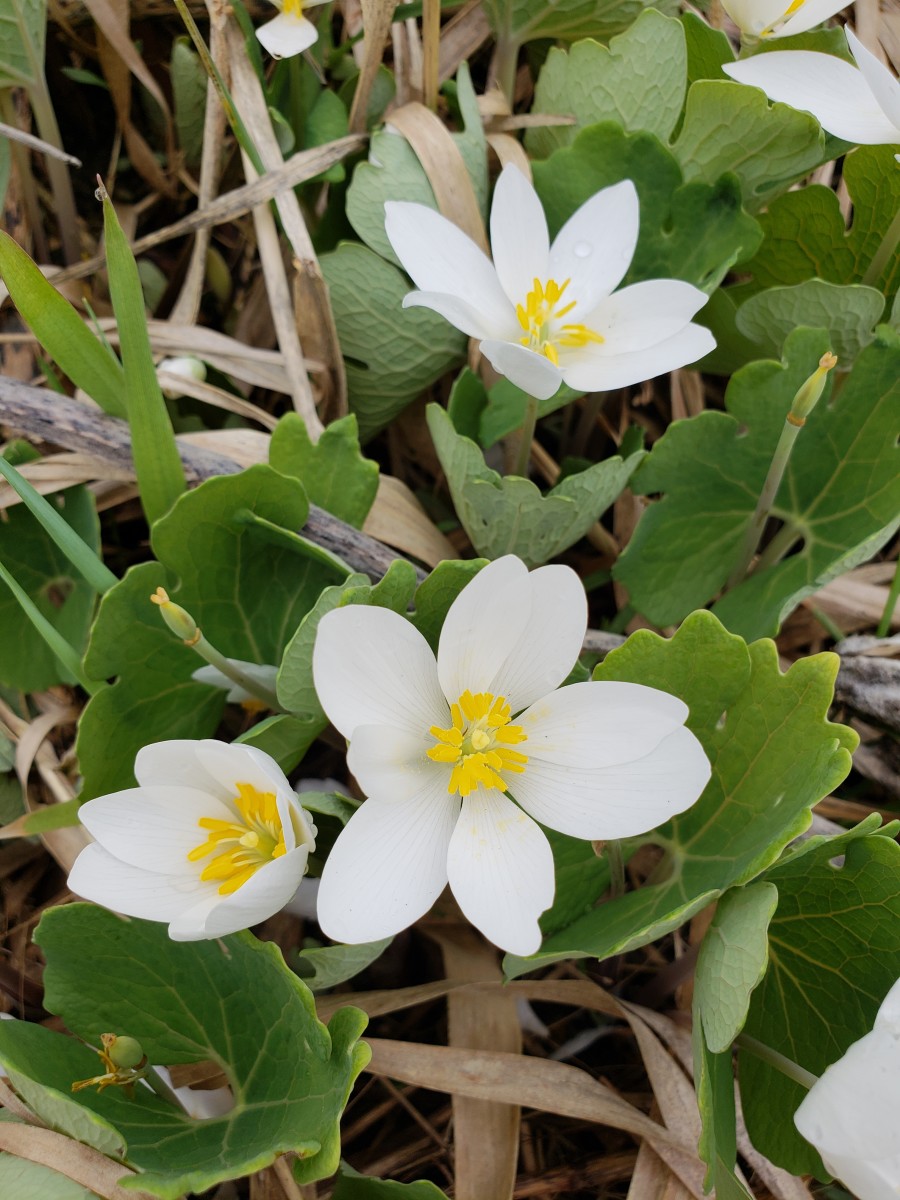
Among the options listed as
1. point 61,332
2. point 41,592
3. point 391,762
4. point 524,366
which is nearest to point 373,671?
point 391,762

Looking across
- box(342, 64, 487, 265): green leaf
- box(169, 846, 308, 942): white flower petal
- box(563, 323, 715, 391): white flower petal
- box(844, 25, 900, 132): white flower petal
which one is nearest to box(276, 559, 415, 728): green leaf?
box(169, 846, 308, 942): white flower petal

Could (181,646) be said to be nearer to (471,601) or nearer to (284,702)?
(284,702)

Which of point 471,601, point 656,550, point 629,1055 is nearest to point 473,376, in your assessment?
point 656,550

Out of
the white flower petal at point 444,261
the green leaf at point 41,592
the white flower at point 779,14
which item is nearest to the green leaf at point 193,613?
the green leaf at point 41,592

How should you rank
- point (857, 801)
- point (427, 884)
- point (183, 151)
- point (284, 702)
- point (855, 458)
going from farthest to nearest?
point (183, 151), point (857, 801), point (855, 458), point (284, 702), point (427, 884)

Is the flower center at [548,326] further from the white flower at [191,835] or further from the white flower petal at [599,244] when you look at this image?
the white flower at [191,835]

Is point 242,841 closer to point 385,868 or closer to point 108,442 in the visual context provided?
point 385,868
